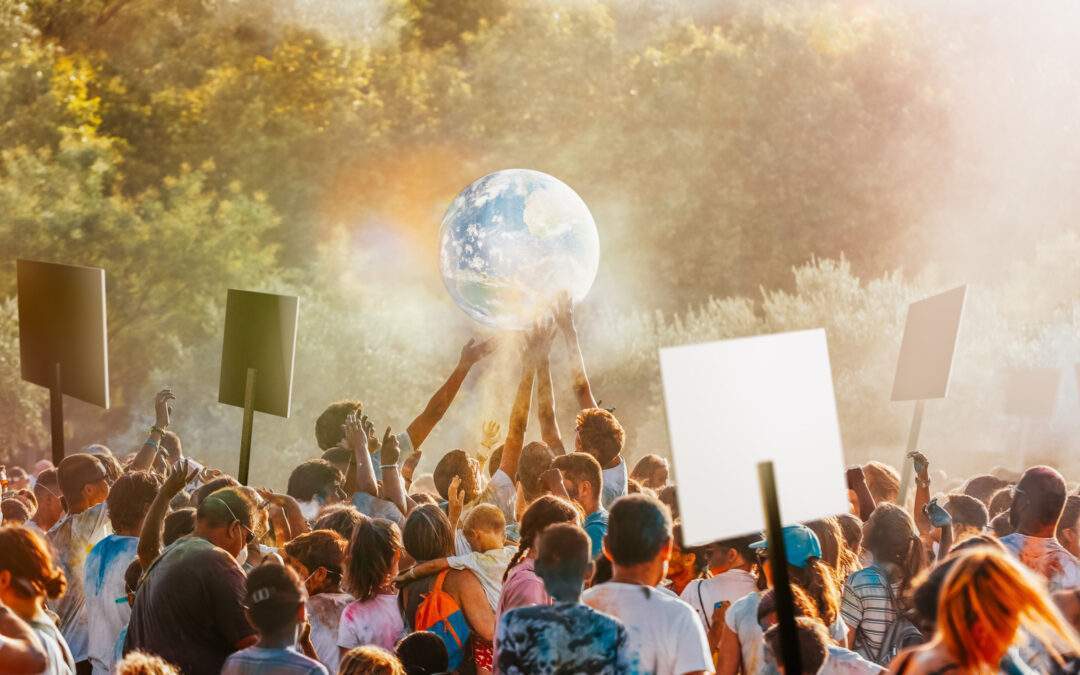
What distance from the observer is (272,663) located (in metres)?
4.27

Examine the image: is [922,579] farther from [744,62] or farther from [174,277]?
[744,62]

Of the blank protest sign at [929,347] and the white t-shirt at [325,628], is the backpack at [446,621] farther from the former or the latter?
the blank protest sign at [929,347]

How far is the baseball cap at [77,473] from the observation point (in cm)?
685

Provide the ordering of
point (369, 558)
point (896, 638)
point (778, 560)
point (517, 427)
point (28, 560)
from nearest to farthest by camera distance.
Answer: point (778, 560) → point (28, 560) → point (369, 558) → point (896, 638) → point (517, 427)

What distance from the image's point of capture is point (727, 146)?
34656 millimetres

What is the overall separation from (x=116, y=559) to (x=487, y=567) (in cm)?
177

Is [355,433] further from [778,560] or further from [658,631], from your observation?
[778,560]

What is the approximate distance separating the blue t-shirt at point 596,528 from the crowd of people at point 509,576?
0.04 ft

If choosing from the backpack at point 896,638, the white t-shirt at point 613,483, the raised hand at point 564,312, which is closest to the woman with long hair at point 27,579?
the white t-shirt at point 613,483

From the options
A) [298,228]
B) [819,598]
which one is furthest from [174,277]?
[819,598]

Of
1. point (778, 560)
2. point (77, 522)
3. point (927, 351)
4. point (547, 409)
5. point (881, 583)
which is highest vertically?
point (927, 351)

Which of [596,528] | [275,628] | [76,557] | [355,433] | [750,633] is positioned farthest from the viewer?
[355,433]

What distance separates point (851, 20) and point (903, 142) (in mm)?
3918

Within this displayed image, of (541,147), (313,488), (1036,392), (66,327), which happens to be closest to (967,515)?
(313,488)
